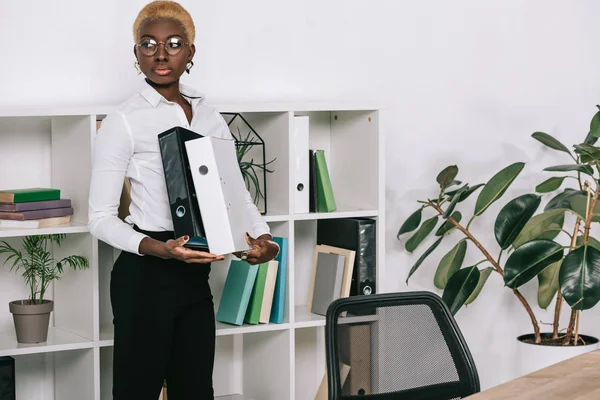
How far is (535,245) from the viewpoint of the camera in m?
3.16

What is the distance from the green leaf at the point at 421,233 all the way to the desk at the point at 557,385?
1.46 m

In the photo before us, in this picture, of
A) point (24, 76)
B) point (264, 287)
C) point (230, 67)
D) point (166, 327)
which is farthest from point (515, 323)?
point (24, 76)

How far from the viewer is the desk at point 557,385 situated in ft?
5.90

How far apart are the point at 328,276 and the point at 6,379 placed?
45.5 inches

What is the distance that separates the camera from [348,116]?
338cm

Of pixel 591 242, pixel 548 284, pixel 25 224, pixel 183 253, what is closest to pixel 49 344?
pixel 25 224

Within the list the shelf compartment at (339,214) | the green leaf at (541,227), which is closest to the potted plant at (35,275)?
the shelf compartment at (339,214)

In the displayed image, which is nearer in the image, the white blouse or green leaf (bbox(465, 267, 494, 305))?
the white blouse

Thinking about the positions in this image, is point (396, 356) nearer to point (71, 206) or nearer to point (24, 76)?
point (71, 206)

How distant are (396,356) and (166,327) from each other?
2.28ft

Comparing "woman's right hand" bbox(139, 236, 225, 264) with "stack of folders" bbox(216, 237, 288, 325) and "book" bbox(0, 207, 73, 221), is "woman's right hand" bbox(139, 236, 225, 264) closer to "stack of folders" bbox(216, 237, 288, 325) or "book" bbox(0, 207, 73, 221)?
"book" bbox(0, 207, 73, 221)

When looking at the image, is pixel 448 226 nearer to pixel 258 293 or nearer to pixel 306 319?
pixel 306 319

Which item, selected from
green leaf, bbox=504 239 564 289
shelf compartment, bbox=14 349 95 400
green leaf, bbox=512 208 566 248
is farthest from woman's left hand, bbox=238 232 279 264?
green leaf, bbox=512 208 566 248

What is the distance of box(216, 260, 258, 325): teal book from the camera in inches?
120
